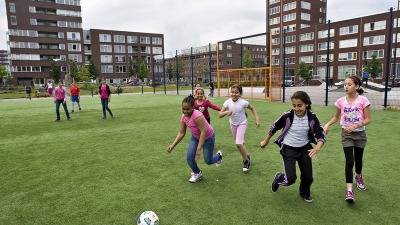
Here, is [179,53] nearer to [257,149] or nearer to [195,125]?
[257,149]

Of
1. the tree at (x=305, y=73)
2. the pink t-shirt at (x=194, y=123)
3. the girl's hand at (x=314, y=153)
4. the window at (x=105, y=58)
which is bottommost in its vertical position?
the girl's hand at (x=314, y=153)

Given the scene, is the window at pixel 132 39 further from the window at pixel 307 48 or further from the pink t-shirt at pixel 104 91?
the pink t-shirt at pixel 104 91

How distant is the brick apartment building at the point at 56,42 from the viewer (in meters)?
70.5

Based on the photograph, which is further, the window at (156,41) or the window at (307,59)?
the window at (156,41)

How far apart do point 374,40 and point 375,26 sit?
2717mm

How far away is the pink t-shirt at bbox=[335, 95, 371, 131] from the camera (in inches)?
177

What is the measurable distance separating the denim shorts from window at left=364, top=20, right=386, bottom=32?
65.5 meters

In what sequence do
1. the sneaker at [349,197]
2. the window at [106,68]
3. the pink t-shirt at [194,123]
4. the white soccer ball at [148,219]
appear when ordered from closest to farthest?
the white soccer ball at [148,219], the sneaker at [349,197], the pink t-shirt at [194,123], the window at [106,68]

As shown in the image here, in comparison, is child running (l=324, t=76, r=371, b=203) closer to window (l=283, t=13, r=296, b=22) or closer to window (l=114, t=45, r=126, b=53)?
window (l=283, t=13, r=296, b=22)

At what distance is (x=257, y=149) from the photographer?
7.60 m

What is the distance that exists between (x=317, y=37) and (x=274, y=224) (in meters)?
73.0

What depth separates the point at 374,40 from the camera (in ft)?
198

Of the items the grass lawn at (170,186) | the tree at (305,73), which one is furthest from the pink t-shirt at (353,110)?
the tree at (305,73)

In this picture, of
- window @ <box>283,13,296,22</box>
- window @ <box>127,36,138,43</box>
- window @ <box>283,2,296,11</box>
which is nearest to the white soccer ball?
window @ <box>283,13,296,22</box>
